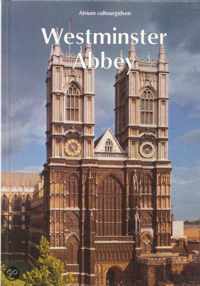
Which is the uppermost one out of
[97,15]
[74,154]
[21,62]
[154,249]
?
[97,15]

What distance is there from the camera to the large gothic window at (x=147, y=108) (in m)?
3.48

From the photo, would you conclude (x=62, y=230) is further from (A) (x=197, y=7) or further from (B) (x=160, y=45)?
(A) (x=197, y=7)

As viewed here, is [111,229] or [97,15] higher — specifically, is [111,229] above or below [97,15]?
below

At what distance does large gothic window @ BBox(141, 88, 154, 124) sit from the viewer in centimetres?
348

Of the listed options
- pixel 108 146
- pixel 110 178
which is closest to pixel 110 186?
pixel 110 178

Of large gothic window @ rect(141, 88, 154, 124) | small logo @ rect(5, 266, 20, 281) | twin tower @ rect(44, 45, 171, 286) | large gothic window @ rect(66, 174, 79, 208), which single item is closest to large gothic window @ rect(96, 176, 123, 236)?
twin tower @ rect(44, 45, 171, 286)

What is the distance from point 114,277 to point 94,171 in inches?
29.7

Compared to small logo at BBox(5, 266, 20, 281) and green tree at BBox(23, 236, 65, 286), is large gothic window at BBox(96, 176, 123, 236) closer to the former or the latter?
green tree at BBox(23, 236, 65, 286)

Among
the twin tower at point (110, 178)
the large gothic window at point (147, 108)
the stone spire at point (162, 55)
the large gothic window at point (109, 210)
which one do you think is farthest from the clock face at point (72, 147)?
the stone spire at point (162, 55)

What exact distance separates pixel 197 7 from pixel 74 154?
1329mm

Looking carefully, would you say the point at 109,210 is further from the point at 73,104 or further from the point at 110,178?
the point at 73,104

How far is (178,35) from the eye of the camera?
266 cm

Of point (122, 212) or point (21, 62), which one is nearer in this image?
point (21, 62)

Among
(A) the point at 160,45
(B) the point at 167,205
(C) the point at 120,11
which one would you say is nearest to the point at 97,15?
(C) the point at 120,11
